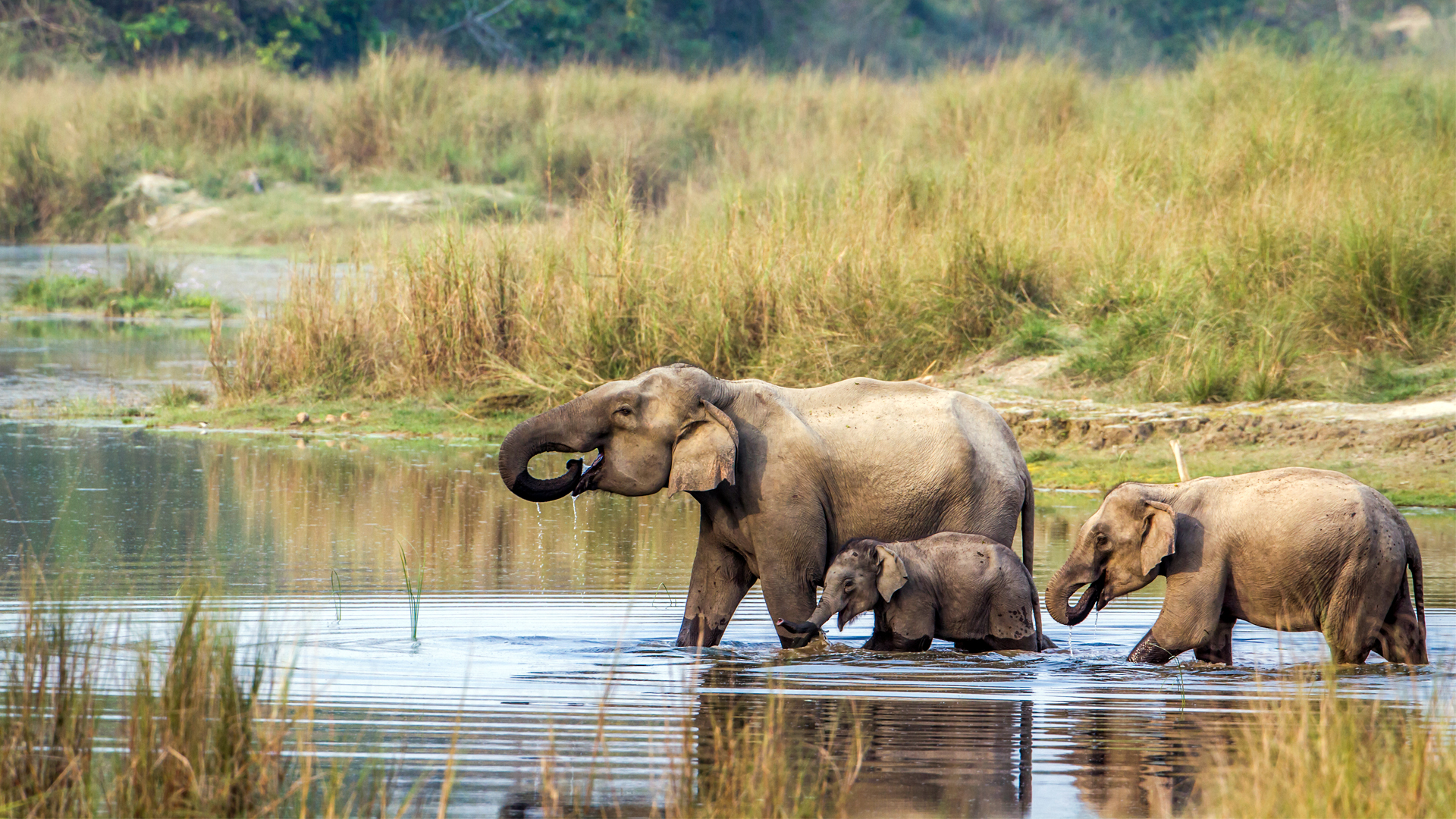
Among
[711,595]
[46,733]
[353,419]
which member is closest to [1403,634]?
[711,595]

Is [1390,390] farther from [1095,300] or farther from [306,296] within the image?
[306,296]

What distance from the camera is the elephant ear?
24.6ft

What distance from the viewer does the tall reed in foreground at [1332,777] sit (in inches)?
189

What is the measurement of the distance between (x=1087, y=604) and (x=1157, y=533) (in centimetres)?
53

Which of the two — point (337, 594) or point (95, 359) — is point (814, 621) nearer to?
point (337, 594)

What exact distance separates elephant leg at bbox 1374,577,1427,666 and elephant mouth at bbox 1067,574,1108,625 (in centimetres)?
113

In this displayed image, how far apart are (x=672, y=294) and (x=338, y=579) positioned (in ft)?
22.6

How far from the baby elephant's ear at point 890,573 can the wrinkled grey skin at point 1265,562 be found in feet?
2.63

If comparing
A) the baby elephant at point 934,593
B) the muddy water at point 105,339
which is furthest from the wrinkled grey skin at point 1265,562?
the muddy water at point 105,339

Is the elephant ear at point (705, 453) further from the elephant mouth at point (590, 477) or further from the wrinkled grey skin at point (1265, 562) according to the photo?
the wrinkled grey skin at point (1265, 562)

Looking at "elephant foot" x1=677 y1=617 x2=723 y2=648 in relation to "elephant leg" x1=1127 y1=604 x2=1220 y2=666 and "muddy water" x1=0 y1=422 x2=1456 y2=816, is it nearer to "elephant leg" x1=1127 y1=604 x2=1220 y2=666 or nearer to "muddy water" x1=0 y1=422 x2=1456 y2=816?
"muddy water" x1=0 y1=422 x2=1456 y2=816

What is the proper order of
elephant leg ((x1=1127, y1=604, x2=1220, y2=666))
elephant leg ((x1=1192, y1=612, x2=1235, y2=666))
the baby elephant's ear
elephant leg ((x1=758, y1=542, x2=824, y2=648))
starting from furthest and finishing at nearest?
elephant leg ((x1=1192, y1=612, x2=1235, y2=666)), elephant leg ((x1=1127, y1=604, x2=1220, y2=666)), elephant leg ((x1=758, y1=542, x2=824, y2=648)), the baby elephant's ear

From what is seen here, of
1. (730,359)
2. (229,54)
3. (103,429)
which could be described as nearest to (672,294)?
(730,359)

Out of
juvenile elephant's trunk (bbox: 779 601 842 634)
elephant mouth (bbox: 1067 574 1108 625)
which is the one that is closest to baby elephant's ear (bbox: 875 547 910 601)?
juvenile elephant's trunk (bbox: 779 601 842 634)
